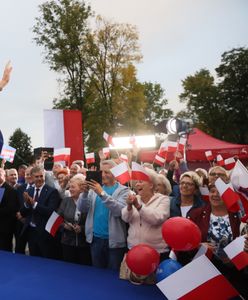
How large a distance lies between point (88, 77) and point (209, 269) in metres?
23.4

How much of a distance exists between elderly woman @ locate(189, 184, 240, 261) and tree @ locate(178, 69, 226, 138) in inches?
1279

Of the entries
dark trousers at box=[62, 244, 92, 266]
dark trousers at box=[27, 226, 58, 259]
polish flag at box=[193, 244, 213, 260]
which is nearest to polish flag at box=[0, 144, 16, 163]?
dark trousers at box=[27, 226, 58, 259]

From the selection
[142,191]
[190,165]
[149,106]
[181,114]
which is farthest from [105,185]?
[149,106]

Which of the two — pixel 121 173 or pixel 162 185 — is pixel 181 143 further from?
pixel 121 173

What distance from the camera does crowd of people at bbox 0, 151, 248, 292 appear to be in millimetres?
3471

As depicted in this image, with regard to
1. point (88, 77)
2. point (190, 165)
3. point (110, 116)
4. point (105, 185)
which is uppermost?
point (88, 77)

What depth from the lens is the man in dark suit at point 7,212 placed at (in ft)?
18.6

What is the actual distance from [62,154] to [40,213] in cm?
197

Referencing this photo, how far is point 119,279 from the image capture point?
11.4ft

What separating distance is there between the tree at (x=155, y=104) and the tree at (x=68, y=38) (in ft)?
87.5

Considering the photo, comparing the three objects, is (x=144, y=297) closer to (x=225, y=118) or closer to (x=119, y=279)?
(x=119, y=279)

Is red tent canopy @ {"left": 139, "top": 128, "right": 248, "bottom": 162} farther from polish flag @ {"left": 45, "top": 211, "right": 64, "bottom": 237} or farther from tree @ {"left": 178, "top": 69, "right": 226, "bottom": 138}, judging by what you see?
tree @ {"left": 178, "top": 69, "right": 226, "bottom": 138}

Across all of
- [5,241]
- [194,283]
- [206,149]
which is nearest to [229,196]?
[194,283]

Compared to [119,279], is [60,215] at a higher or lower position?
higher
